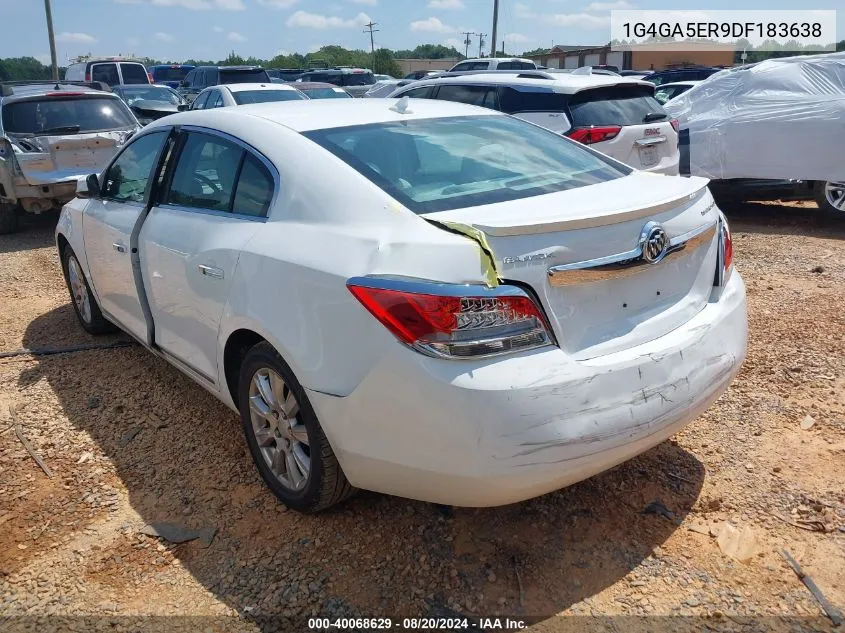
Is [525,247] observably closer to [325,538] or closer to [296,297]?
[296,297]

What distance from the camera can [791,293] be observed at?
5445mm

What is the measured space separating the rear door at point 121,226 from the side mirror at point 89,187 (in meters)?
0.04

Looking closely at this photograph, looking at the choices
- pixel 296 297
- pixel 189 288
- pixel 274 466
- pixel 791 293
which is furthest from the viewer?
pixel 791 293

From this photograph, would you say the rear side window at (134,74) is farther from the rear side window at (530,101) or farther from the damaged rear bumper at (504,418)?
the damaged rear bumper at (504,418)

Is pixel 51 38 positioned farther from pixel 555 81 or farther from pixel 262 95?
pixel 555 81

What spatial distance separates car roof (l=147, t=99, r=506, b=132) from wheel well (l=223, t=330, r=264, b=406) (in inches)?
34.8

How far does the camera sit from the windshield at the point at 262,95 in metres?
12.0

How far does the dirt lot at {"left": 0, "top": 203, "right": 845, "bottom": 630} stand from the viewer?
2.48m

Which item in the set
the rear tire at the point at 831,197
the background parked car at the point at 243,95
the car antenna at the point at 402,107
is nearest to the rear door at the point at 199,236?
the car antenna at the point at 402,107

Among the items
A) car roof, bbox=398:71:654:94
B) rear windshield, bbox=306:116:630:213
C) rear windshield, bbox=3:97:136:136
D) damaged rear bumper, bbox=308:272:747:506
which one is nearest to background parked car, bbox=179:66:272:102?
rear windshield, bbox=3:97:136:136

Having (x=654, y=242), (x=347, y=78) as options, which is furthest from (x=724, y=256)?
(x=347, y=78)

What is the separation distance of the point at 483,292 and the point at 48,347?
3.90 metres

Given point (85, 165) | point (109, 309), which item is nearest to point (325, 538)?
point (109, 309)

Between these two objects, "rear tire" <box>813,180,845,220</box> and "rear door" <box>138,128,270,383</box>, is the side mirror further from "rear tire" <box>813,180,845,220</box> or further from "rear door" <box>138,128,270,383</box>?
"rear tire" <box>813,180,845,220</box>
